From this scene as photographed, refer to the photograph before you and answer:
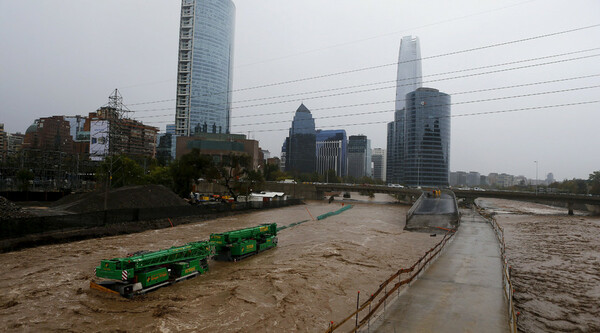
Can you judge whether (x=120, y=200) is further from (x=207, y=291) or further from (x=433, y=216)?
(x=433, y=216)

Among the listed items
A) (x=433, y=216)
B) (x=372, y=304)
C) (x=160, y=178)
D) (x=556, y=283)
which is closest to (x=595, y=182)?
(x=433, y=216)

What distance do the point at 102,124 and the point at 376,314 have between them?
3493 inches

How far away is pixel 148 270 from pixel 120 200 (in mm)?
30535

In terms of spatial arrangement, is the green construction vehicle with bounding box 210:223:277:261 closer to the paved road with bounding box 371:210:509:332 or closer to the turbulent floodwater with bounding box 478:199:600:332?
the paved road with bounding box 371:210:509:332

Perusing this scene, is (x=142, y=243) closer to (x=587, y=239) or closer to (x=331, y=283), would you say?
(x=331, y=283)

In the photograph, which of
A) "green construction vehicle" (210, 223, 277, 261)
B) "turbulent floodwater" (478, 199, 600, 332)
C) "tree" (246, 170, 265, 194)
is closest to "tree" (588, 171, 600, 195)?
"turbulent floodwater" (478, 199, 600, 332)

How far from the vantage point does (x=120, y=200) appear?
146ft

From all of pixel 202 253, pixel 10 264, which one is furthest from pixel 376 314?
pixel 10 264

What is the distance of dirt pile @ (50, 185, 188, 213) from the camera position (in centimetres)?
4184

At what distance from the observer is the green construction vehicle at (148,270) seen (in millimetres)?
16906

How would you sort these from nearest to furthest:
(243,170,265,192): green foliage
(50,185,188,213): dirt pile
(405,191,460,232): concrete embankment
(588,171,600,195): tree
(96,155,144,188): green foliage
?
(50,185,188,213): dirt pile → (405,191,460,232): concrete embankment → (96,155,144,188): green foliage → (243,170,265,192): green foliage → (588,171,600,195): tree

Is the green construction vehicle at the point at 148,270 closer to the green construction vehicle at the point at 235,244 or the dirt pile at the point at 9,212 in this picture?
the green construction vehicle at the point at 235,244

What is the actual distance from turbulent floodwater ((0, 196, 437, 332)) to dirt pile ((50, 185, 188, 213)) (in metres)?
10.5

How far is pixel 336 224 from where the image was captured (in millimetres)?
52875
